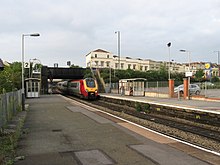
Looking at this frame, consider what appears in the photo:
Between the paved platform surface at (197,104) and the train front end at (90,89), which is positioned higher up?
the train front end at (90,89)

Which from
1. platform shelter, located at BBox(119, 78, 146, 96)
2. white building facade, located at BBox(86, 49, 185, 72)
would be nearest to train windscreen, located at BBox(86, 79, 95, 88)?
platform shelter, located at BBox(119, 78, 146, 96)

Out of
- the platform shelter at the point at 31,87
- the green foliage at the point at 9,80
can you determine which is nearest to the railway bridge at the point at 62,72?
the platform shelter at the point at 31,87

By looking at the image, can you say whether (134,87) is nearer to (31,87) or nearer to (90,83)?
(90,83)

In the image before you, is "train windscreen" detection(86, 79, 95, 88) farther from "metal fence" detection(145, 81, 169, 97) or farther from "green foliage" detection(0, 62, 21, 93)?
"green foliage" detection(0, 62, 21, 93)

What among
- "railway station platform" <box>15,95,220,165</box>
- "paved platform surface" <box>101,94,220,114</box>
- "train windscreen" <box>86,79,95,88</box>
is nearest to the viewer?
"railway station platform" <box>15,95,220,165</box>

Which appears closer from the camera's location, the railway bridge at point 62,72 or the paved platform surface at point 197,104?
the paved platform surface at point 197,104

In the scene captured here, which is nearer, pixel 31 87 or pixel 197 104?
pixel 197 104

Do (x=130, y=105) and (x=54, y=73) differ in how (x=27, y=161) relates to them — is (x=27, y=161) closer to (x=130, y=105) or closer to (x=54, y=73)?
(x=130, y=105)

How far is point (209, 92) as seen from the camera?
3159 cm

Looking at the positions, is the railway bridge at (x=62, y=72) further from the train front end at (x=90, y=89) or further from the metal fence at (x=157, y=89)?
the metal fence at (x=157, y=89)

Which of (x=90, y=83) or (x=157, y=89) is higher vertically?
(x=90, y=83)

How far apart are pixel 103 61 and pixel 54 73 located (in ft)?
132

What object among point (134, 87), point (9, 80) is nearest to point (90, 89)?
point (134, 87)

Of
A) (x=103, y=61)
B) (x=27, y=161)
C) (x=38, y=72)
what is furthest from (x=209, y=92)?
(x=103, y=61)
